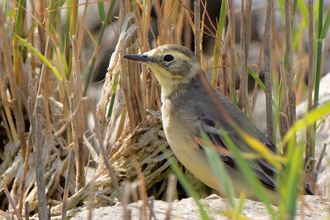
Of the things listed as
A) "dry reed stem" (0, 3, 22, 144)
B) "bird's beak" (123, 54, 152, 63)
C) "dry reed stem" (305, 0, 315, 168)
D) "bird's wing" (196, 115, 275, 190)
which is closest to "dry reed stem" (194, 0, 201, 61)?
"bird's beak" (123, 54, 152, 63)

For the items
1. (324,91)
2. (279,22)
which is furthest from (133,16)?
(279,22)

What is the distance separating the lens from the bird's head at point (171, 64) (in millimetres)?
4254

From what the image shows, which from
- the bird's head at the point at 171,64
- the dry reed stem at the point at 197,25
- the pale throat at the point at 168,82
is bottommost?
the pale throat at the point at 168,82

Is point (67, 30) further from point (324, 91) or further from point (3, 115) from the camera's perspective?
point (324, 91)

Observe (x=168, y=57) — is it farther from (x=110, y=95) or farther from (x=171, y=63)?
(x=110, y=95)

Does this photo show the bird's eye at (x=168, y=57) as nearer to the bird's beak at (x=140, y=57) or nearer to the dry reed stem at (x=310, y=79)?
the bird's beak at (x=140, y=57)

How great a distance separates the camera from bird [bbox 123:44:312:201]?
4.12 meters

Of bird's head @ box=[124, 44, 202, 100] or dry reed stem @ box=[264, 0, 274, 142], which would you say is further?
bird's head @ box=[124, 44, 202, 100]

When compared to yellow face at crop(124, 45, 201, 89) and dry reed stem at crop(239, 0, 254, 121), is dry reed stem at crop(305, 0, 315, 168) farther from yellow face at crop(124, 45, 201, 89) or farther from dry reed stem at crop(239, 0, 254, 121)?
yellow face at crop(124, 45, 201, 89)

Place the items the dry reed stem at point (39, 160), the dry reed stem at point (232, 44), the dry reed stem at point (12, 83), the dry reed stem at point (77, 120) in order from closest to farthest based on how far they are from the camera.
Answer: the dry reed stem at point (39, 160), the dry reed stem at point (77, 120), the dry reed stem at point (232, 44), the dry reed stem at point (12, 83)

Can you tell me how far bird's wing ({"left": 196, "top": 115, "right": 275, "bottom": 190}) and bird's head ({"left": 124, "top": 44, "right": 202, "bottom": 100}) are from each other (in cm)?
36

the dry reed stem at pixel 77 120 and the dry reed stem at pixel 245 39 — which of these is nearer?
the dry reed stem at pixel 77 120

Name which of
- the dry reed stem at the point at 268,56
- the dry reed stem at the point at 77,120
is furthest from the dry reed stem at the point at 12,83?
the dry reed stem at the point at 268,56

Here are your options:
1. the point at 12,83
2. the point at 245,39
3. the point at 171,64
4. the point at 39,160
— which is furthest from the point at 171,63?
the point at 39,160
